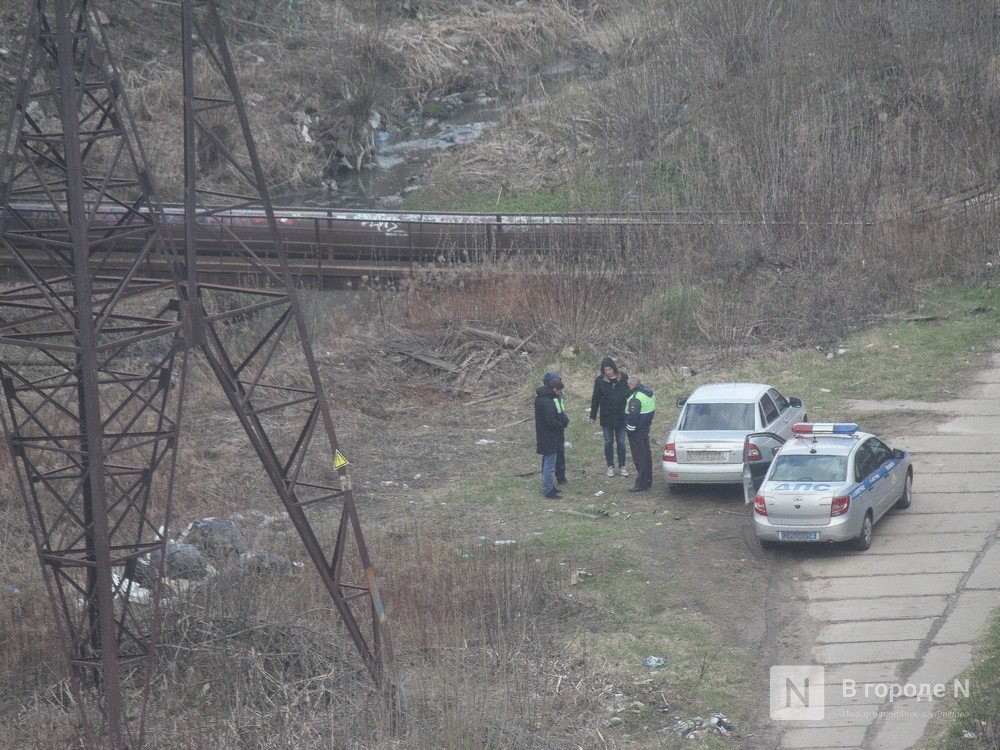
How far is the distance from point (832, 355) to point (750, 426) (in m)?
7.74

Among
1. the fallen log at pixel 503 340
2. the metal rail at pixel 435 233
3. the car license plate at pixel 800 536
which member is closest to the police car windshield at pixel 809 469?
A: the car license plate at pixel 800 536

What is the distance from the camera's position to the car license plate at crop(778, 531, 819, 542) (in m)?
14.2

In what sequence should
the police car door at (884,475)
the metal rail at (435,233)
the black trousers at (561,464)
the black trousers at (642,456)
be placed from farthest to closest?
the metal rail at (435,233)
the black trousers at (561,464)
the black trousers at (642,456)
the police car door at (884,475)

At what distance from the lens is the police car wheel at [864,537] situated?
1443 cm

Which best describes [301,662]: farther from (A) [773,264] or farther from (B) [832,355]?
(A) [773,264]

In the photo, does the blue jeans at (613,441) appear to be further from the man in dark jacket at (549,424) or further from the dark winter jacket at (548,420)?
the dark winter jacket at (548,420)

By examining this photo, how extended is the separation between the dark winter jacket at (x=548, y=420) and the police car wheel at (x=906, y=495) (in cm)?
494

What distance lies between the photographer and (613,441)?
1880 cm

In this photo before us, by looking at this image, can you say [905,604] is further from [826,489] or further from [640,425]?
[640,425]

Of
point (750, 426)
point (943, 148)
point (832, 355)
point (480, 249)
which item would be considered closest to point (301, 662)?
point (750, 426)

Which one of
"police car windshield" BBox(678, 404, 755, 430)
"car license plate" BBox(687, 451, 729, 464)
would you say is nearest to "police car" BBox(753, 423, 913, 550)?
"car license plate" BBox(687, 451, 729, 464)

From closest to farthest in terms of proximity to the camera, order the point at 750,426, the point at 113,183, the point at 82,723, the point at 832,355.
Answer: the point at 82,723, the point at 113,183, the point at 750,426, the point at 832,355

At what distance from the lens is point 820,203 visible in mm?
28219

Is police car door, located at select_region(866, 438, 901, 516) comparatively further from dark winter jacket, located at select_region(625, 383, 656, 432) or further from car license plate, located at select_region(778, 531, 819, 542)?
dark winter jacket, located at select_region(625, 383, 656, 432)
